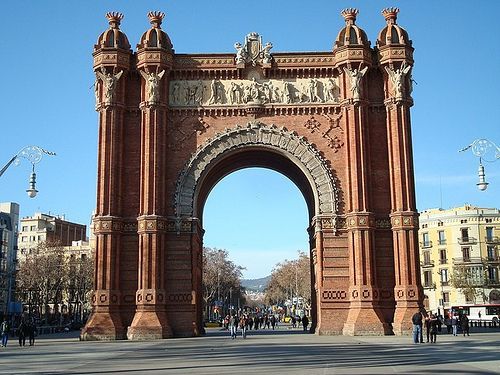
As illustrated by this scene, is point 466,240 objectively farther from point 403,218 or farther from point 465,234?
point 403,218

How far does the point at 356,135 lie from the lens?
126 feet

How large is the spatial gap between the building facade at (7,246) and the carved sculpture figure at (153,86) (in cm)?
5986

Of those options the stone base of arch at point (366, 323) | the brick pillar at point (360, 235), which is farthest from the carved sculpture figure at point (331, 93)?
the stone base of arch at point (366, 323)

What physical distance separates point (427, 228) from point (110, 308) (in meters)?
64.1

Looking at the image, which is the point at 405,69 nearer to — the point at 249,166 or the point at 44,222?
the point at 249,166

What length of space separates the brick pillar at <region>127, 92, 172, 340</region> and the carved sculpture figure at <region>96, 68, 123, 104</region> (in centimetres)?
201

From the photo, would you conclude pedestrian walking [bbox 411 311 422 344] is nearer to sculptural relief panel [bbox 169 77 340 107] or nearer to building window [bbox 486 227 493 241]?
sculptural relief panel [bbox 169 77 340 107]

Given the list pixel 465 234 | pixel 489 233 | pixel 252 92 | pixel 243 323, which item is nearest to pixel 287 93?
pixel 252 92

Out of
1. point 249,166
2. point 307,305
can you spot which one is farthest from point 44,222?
point 249,166

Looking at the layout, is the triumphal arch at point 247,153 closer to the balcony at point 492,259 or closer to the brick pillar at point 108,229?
the brick pillar at point 108,229

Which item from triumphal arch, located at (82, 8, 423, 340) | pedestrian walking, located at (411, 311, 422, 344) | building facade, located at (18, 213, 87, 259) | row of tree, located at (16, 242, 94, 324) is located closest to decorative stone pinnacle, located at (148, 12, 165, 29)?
triumphal arch, located at (82, 8, 423, 340)

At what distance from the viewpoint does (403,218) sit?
37.3 m

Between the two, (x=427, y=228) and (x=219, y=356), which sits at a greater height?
(x=427, y=228)

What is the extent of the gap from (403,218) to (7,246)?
81286 millimetres
